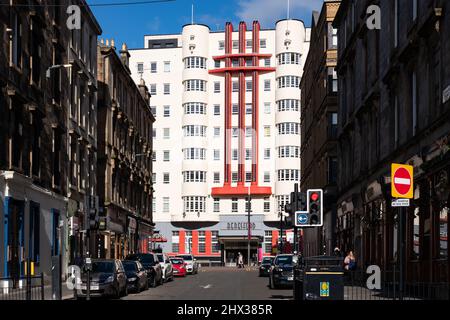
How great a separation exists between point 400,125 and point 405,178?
14957mm

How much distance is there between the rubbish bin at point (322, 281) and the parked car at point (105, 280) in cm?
922

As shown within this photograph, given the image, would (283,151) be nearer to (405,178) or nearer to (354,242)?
(354,242)

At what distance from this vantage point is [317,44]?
63.9 meters

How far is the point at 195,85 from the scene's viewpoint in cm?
9188

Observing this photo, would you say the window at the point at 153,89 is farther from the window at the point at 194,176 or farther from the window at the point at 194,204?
the window at the point at 194,204

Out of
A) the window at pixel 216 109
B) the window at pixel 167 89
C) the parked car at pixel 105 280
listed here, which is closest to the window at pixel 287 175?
the window at pixel 216 109

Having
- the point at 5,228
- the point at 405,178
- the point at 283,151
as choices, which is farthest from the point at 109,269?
the point at 283,151

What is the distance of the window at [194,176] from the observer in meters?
91.1

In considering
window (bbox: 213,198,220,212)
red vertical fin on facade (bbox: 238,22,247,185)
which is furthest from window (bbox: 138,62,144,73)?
window (bbox: 213,198,220,212)

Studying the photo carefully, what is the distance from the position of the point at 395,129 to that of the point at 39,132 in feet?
49.0

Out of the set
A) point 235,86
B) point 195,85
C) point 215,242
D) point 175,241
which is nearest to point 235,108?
point 235,86

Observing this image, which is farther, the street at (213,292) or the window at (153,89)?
the window at (153,89)

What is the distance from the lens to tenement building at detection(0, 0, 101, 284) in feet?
94.8
